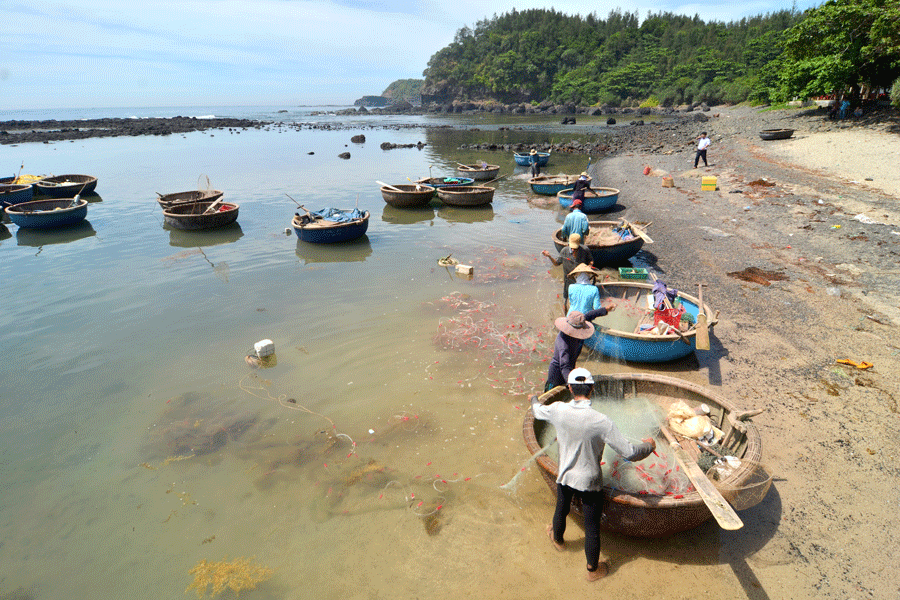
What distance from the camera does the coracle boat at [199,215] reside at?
18.8m

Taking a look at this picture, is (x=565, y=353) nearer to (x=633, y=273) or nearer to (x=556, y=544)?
(x=556, y=544)

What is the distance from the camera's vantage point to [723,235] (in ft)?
49.2

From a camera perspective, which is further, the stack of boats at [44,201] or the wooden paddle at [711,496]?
the stack of boats at [44,201]

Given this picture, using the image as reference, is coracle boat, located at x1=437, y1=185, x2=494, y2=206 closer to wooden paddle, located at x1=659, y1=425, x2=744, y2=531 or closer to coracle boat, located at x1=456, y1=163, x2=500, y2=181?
coracle boat, located at x1=456, y1=163, x2=500, y2=181

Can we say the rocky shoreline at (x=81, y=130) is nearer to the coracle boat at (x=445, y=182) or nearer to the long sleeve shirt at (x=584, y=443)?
the coracle boat at (x=445, y=182)

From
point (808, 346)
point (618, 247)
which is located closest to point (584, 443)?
point (808, 346)

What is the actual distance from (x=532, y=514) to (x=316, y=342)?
6.63 metres

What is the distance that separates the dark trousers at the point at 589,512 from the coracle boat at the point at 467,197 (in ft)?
62.0

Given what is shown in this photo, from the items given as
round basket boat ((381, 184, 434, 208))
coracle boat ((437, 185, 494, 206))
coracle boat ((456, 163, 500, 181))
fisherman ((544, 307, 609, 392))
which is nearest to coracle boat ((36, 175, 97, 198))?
round basket boat ((381, 184, 434, 208))

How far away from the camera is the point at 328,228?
16531 millimetres

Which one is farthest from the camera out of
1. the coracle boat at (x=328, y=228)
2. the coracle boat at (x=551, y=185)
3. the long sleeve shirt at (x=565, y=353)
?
the coracle boat at (x=551, y=185)

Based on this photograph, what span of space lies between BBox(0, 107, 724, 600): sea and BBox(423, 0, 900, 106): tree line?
27881 millimetres

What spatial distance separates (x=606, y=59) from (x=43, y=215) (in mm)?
127918

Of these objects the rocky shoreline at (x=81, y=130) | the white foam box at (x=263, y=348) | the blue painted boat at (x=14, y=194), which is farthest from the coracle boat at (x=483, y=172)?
the rocky shoreline at (x=81, y=130)
